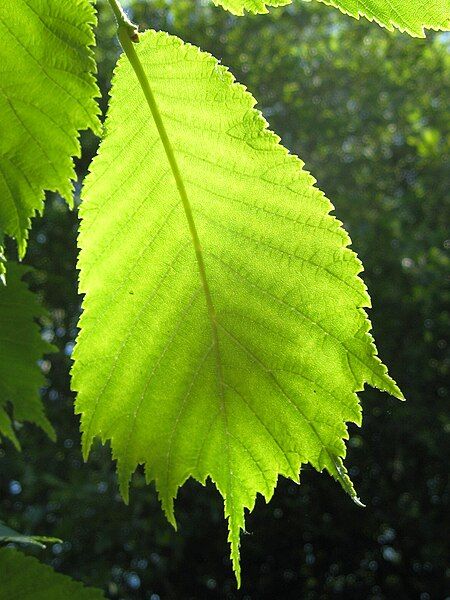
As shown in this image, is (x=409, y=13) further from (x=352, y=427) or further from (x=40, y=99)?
(x=352, y=427)

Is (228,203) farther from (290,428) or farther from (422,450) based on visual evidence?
(422,450)

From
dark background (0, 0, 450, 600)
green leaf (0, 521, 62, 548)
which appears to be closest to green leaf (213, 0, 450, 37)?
green leaf (0, 521, 62, 548)

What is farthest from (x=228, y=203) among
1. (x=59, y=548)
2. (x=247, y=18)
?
(x=247, y=18)

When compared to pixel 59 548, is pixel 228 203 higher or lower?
higher

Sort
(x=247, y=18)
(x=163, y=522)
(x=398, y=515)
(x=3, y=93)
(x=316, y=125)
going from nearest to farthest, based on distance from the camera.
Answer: (x=3, y=93) → (x=163, y=522) → (x=398, y=515) → (x=316, y=125) → (x=247, y=18)

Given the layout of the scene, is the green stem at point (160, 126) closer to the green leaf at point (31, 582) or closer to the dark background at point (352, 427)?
the green leaf at point (31, 582)

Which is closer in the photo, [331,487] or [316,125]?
[331,487]

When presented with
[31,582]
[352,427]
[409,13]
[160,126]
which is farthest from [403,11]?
[352,427]

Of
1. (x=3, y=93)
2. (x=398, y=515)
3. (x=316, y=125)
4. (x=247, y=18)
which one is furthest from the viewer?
(x=247, y=18)
